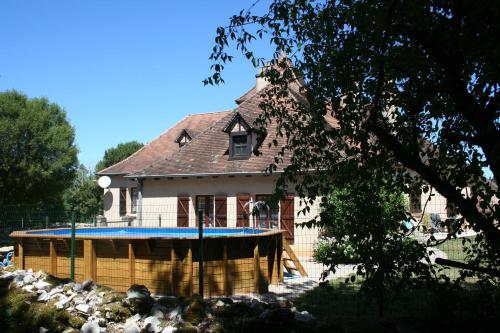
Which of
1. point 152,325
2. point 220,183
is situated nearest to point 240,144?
point 220,183

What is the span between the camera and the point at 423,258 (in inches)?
193

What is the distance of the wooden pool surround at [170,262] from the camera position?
10852 mm

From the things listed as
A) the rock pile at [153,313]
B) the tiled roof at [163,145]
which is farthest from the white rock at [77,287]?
the tiled roof at [163,145]

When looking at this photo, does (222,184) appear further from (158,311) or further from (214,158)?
(158,311)

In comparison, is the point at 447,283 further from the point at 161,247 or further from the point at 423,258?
the point at 161,247

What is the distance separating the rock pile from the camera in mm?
6004

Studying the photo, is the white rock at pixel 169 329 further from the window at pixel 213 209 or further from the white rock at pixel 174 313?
the window at pixel 213 209

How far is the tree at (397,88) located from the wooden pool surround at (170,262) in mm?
5620

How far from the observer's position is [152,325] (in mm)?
6082

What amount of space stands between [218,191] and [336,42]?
16.8 m

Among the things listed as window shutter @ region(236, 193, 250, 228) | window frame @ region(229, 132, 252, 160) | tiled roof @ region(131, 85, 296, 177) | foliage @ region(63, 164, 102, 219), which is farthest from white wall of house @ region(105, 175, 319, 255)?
foliage @ region(63, 164, 102, 219)

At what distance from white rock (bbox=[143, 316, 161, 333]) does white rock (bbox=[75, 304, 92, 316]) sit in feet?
2.88

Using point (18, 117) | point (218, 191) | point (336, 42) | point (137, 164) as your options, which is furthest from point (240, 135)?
point (18, 117)

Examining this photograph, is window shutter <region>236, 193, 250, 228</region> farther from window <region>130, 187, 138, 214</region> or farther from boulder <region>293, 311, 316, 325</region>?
boulder <region>293, 311, 316, 325</region>
